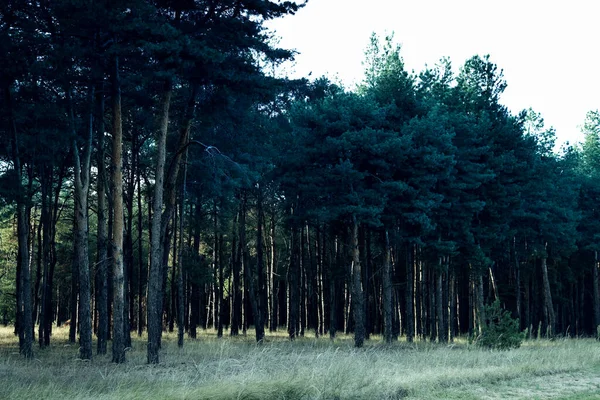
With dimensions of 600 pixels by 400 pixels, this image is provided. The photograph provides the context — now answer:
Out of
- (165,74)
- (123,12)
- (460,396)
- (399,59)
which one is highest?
(399,59)

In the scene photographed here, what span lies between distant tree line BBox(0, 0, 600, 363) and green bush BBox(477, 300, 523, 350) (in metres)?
0.77

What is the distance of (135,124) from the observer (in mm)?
28469

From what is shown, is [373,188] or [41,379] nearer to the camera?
[41,379]

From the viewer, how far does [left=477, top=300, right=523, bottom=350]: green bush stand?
24.0m

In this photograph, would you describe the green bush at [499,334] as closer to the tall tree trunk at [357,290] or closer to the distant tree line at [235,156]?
the distant tree line at [235,156]

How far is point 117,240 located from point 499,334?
14.8 meters

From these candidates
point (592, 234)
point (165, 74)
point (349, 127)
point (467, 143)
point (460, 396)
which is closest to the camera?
point (460, 396)

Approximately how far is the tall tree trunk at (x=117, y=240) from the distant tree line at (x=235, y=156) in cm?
6

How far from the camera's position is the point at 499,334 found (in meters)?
24.2

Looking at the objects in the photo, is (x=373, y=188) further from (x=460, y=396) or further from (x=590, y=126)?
(x=590, y=126)

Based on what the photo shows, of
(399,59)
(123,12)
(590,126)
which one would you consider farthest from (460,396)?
(590,126)

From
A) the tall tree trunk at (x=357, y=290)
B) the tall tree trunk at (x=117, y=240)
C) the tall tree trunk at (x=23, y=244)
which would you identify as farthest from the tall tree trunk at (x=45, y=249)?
the tall tree trunk at (x=357, y=290)

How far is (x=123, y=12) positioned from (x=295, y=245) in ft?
69.5

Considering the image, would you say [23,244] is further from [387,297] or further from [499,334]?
[499,334]
